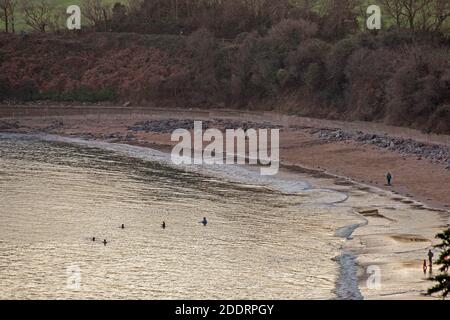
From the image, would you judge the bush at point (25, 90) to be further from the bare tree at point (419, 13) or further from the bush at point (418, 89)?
the bush at point (418, 89)

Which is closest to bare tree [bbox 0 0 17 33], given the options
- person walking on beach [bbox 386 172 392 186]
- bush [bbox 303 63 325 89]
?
bush [bbox 303 63 325 89]

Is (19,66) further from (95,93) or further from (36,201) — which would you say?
(36,201)

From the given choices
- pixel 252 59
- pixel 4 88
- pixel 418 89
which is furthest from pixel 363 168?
pixel 4 88

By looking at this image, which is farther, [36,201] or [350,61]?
[350,61]
